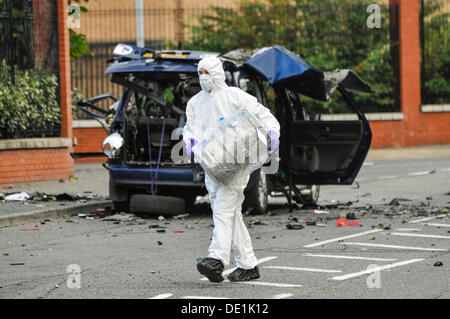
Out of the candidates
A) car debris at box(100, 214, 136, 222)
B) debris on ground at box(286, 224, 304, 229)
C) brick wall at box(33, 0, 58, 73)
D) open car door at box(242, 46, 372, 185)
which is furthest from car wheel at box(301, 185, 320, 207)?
brick wall at box(33, 0, 58, 73)

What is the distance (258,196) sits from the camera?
12.8 meters

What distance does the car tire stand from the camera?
12.7 metres

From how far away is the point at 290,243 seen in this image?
1007 cm

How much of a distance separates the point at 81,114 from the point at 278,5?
21.8ft

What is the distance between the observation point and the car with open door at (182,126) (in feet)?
41.4

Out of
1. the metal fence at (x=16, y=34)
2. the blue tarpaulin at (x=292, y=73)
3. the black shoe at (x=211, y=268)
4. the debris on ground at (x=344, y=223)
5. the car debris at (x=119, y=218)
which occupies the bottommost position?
the car debris at (x=119, y=218)

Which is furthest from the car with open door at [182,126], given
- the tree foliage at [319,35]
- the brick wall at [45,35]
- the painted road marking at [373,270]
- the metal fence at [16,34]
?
the tree foliage at [319,35]

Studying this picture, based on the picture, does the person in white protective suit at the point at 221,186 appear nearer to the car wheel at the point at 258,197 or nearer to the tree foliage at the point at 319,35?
the car wheel at the point at 258,197

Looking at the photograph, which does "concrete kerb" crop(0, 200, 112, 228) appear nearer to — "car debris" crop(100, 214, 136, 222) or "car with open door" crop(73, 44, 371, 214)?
"car with open door" crop(73, 44, 371, 214)

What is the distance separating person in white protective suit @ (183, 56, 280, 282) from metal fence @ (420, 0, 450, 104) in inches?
828

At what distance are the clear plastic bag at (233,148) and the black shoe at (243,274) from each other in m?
0.74
